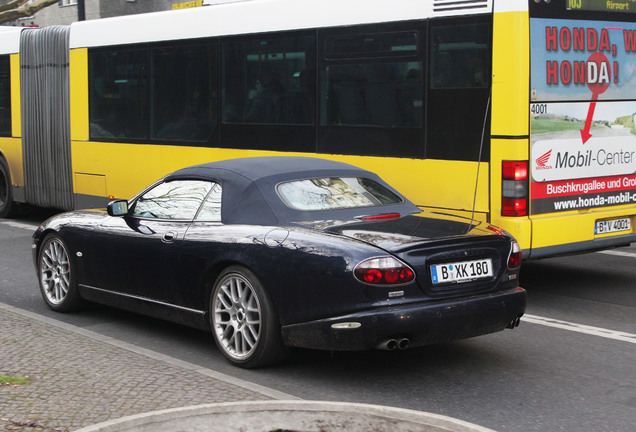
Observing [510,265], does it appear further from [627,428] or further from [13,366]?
[13,366]

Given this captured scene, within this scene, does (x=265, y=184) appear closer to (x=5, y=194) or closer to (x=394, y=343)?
(x=394, y=343)

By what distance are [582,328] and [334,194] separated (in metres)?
2.40

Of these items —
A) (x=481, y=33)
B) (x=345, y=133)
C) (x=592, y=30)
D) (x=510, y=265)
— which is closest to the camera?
(x=510, y=265)

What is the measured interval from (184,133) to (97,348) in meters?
5.97

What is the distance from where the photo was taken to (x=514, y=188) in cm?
839

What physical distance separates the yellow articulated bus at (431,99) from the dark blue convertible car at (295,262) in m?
1.74

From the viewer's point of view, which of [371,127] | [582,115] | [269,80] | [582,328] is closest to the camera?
[582,328]

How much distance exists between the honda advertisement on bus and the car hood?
2187 mm

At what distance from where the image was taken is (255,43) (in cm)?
1102

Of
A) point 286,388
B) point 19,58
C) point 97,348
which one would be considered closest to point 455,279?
point 286,388

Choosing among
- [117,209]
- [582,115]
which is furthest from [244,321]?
[582,115]

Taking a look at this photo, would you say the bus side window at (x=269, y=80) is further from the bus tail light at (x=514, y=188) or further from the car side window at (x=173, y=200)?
the car side window at (x=173, y=200)

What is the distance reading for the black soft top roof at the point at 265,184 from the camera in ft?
21.4

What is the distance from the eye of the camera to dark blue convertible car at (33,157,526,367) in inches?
227
